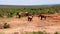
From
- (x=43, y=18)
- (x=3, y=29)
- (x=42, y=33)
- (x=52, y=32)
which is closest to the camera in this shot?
(x=42, y=33)

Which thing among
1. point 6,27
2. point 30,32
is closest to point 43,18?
point 6,27

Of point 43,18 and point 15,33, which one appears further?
point 43,18

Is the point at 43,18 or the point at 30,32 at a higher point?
the point at 30,32

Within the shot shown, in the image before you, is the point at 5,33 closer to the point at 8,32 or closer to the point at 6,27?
Answer: the point at 8,32

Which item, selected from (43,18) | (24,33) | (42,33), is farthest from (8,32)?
(43,18)

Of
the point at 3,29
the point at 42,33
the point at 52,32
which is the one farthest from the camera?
the point at 3,29

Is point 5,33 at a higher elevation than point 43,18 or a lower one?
higher

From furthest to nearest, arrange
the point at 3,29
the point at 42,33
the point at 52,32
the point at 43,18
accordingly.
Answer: the point at 43,18 → the point at 3,29 → the point at 52,32 → the point at 42,33

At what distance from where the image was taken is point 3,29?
589 inches

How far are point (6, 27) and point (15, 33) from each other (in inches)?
90.5

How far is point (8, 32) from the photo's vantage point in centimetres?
1384

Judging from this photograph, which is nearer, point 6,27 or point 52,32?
point 52,32

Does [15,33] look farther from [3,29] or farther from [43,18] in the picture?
[43,18]

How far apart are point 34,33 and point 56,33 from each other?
1352mm
